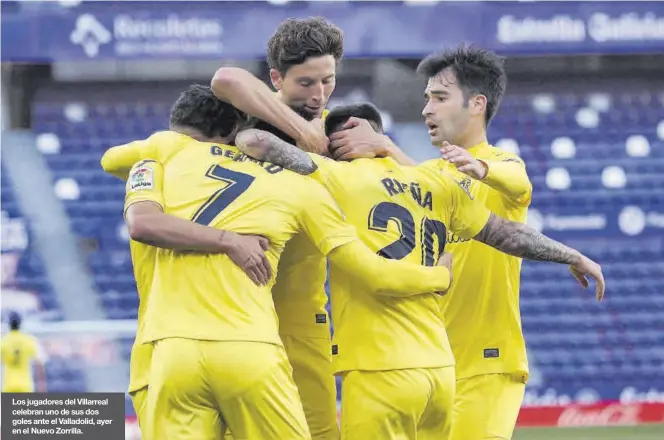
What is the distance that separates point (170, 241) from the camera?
4.45 metres

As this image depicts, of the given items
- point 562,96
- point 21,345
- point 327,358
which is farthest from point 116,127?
point 327,358

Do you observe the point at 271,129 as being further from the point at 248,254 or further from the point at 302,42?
the point at 248,254

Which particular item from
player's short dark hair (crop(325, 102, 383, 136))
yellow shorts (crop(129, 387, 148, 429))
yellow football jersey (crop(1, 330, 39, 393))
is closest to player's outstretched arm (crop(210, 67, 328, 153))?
player's short dark hair (crop(325, 102, 383, 136))

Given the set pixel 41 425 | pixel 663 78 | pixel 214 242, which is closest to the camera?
pixel 214 242

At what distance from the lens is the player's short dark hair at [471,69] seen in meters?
5.64

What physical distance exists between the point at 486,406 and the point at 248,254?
154 cm

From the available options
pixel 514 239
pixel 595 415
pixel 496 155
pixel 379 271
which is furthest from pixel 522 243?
pixel 595 415

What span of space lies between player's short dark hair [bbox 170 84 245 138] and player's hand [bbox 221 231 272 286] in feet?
2.18

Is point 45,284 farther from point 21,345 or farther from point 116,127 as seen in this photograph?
point 116,127

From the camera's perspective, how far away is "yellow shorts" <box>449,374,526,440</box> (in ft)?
17.2

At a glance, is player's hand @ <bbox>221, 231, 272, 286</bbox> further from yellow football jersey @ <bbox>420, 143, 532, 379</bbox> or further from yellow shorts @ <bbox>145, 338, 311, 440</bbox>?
yellow football jersey @ <bbox>420, 143, 532, 379</bbox>

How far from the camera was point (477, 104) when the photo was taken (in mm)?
5664

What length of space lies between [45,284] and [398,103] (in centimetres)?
496

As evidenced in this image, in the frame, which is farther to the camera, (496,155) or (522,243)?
(496,155)
